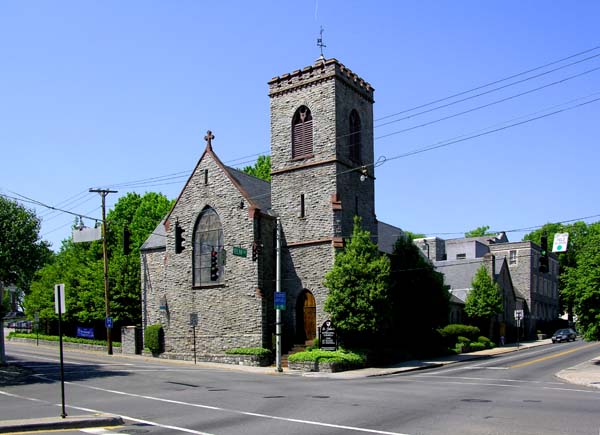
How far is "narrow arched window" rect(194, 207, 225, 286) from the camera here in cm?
4012

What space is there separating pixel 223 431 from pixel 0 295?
21.8 meters

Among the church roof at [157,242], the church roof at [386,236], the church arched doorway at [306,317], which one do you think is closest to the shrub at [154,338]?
the church roof at [157,242]

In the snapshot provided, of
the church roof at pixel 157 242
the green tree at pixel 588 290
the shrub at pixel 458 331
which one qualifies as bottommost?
the shrub at pixel 458 331

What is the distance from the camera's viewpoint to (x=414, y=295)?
42.2m

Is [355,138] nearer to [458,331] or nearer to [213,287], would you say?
[213,287]

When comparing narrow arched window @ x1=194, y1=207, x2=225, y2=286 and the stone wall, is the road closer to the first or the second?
the stone wall

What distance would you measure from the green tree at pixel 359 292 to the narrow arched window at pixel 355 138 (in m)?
7.12

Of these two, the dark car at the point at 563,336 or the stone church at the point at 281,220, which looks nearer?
the stone church at the point at 281,220

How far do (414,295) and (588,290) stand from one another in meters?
11.6

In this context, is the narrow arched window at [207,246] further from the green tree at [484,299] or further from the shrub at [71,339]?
the green tree at [484,299]

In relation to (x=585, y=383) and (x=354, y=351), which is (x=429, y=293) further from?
(x=585, y=383)

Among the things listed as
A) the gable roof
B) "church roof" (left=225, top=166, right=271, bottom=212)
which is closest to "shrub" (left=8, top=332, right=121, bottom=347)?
the gable roof

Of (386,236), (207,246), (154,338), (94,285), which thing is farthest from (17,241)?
(386,236)

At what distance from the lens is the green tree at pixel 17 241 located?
47094 millimetres
